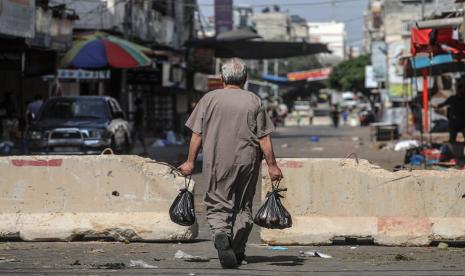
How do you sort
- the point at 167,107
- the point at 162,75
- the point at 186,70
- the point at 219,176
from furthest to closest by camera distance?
the point at 167,107 → the point at 186,70 → the point at 162,75 → the point at 219,176

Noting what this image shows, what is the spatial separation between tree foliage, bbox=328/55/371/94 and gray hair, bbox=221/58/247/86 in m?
101

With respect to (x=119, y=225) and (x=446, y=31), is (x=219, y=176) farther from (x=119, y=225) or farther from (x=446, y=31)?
(x=446, y=31)

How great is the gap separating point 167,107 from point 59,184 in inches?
1621

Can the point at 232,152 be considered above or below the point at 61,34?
below

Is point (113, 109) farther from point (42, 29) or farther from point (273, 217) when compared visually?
point (273, 217)

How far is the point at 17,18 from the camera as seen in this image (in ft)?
70.2

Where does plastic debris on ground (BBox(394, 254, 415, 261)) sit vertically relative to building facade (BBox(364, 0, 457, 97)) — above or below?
below

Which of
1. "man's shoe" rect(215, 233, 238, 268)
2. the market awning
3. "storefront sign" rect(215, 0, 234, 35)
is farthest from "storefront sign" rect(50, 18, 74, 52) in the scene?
"man's shoe" rect(215, 233, 238, 268)

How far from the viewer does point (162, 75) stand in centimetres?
3812

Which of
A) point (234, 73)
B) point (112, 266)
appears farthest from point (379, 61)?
point (112, 266)

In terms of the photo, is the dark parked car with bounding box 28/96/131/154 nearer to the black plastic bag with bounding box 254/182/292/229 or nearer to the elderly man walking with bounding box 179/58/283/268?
the elderly man walking with bounding box 179/58/283/268

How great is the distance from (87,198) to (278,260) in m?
2.43

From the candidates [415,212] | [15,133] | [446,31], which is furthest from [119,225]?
[15,133]

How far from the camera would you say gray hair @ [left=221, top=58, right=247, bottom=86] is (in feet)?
26.0
